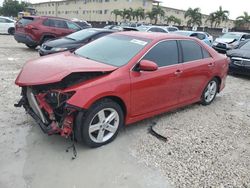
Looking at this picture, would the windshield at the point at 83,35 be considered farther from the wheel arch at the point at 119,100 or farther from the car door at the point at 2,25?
the car door at the point at 2,25

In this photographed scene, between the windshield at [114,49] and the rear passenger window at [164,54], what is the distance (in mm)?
183

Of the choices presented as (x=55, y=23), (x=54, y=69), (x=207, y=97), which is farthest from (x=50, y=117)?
(x=55, y=23)

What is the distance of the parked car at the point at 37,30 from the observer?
11.8 metres

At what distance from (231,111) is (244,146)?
5.59 feet

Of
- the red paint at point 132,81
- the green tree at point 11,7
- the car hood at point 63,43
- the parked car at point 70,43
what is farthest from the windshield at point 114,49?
the green tree at point 11,7

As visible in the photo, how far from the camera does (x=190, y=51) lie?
500 cm

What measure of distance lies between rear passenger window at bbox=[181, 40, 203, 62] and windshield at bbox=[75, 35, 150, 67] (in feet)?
3.01

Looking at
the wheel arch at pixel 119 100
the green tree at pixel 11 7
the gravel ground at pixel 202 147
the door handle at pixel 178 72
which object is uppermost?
the green tree at pixel 11 7

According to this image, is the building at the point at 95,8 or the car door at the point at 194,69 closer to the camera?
the car door at the point at 194,69

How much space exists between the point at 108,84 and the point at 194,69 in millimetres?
2121

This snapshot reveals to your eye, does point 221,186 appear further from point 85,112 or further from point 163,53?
point 163,53

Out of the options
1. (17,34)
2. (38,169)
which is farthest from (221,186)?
(17,34)

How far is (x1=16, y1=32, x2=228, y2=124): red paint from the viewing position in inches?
131

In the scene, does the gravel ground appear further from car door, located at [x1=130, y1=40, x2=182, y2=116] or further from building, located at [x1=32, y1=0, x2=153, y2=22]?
building, located at [x1=32, y1=0, x2=153, y2=22]
